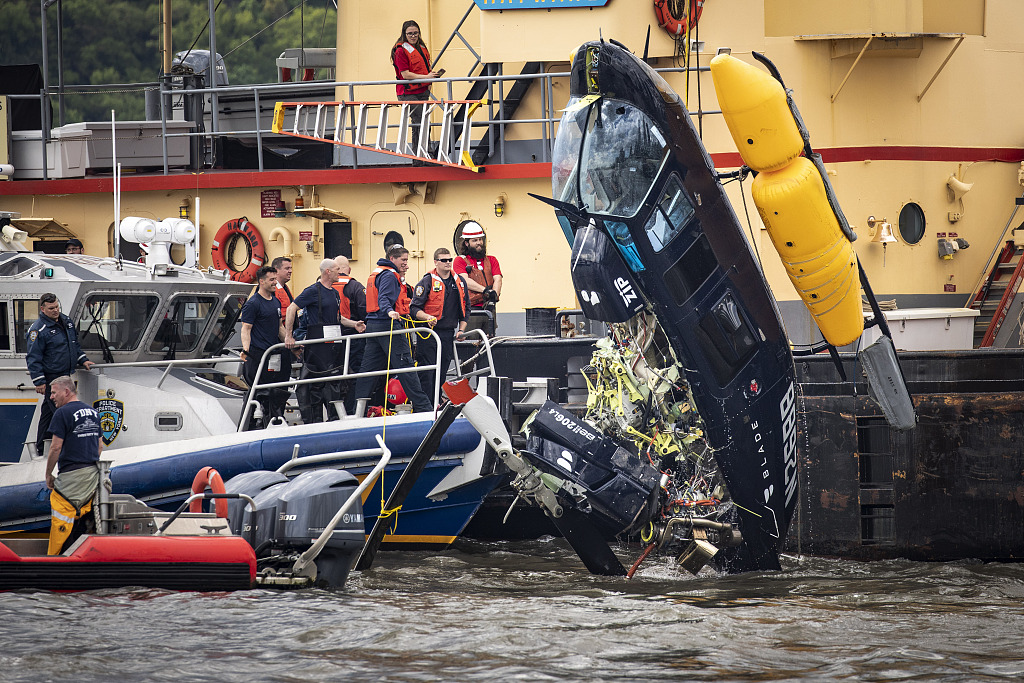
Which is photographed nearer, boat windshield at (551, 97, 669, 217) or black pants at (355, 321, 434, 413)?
boat windshield at (551, 97, 669, 217)

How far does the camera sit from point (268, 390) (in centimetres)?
1010

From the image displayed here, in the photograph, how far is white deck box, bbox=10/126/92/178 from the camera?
14203 mm

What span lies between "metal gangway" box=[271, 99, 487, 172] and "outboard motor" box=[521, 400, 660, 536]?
4487mm

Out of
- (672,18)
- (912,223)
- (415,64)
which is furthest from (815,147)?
(415,64)

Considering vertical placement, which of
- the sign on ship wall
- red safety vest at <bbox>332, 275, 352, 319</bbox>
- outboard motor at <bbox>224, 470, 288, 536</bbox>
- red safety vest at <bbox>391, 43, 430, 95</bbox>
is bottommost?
outboard motor at <bbox>224, 470, 288, 536</bbox>

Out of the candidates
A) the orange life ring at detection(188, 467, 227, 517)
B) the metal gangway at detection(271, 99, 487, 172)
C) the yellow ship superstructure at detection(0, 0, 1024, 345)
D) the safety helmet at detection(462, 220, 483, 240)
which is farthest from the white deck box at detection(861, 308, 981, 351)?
the orange life ring at detection(188, 467, 227, 517)

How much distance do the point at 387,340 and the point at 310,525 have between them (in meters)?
2.52

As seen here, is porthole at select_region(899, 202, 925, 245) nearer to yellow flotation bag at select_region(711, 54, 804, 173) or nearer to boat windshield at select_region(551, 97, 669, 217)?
yellow flotation bag at select_region(711, 54, 804, 173)

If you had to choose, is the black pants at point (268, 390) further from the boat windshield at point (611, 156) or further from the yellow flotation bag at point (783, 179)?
the yellow flotation bag at point (783, 179)

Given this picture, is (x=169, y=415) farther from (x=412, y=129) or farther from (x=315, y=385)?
(x=412, y=129)

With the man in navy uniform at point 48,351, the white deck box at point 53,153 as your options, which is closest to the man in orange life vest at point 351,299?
the man in navy uniform at point 48,351

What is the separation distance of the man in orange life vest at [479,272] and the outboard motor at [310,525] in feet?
12.1

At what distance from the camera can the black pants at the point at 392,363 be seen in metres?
9.95

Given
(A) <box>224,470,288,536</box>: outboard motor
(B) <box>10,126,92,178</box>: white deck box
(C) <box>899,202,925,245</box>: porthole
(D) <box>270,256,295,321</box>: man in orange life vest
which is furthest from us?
(B) <box>10,126,92,178</box>: white deck box
